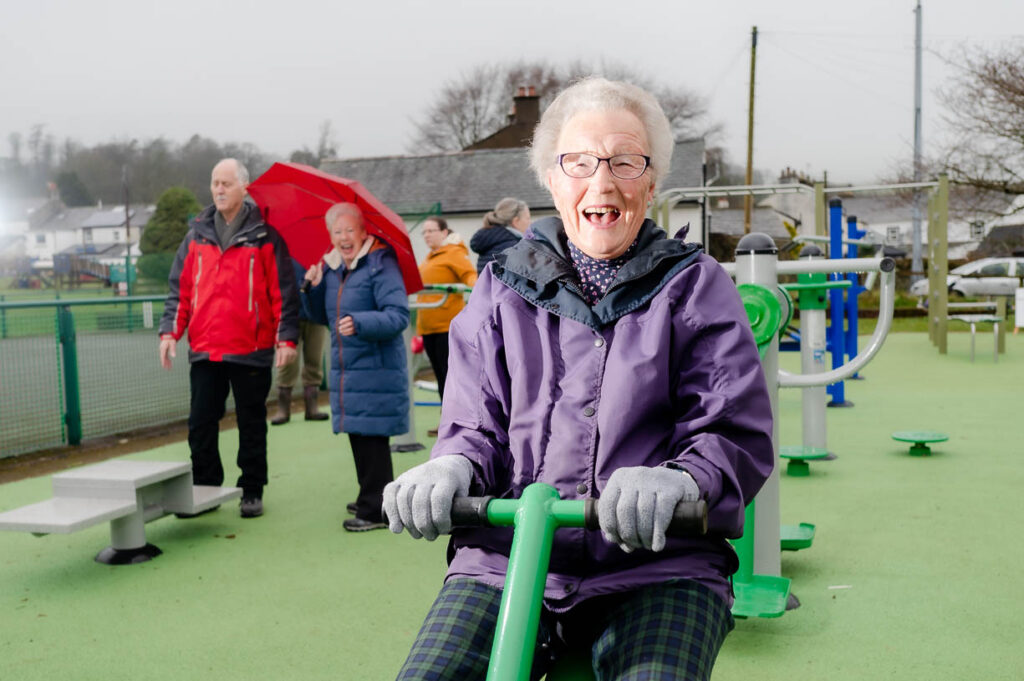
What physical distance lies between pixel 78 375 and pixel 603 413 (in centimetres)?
686

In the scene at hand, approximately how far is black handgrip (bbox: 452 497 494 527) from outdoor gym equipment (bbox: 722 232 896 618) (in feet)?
6.02

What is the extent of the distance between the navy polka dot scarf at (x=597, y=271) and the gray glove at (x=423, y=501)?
50 cm

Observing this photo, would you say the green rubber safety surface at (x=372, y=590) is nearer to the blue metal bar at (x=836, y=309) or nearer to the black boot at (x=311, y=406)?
the black boot at (x=311, y=406)

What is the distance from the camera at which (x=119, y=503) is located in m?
4.38

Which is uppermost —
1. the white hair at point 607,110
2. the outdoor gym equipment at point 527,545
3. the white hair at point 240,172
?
the white hair at point 240,172

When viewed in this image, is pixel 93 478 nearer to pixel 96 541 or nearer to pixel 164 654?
pixel 96 541

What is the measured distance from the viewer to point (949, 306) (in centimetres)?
1380

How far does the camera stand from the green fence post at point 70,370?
7.52 metres

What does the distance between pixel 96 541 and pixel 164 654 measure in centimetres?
180

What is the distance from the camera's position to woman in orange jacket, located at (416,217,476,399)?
709cm

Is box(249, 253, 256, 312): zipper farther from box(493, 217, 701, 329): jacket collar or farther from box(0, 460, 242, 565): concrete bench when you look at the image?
box(493, 217, 701, 329): jacket collar

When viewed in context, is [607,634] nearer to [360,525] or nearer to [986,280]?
[360,525]

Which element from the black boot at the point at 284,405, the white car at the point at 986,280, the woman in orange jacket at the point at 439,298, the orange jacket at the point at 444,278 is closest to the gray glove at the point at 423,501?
the woman in orange jacket at the point at 439,298

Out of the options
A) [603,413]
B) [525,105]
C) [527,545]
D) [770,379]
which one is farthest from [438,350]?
[525,105]
